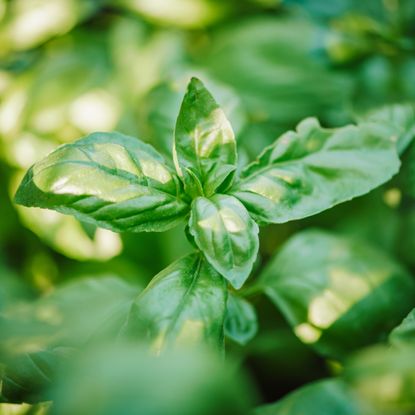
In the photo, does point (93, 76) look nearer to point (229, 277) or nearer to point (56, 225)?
point (56, 225)

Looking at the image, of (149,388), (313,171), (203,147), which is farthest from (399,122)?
(149,388)

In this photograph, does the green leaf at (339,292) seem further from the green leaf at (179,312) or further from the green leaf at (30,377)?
the green leaf at (30,377)

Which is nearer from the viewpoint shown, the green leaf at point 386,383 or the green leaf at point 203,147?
the green leaf at point 386,383

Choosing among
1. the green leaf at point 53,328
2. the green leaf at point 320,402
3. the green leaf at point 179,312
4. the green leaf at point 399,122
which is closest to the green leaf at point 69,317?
the green leaf at point 53,328

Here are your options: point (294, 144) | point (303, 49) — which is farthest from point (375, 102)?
point (294, 144)

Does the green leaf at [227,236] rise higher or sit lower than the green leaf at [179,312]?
higher

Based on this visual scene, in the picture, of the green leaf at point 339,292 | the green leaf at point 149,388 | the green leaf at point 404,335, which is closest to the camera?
the green leaf at point 149,388
